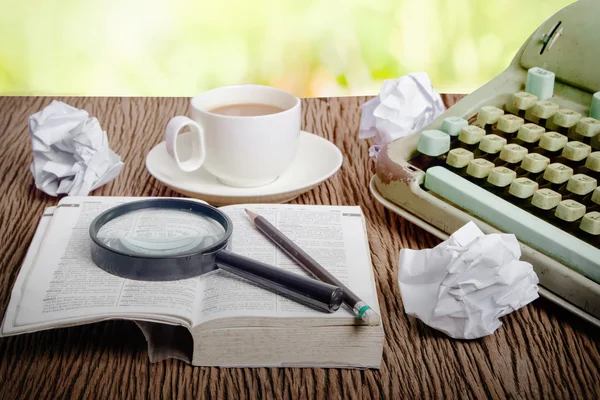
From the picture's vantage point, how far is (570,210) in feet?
2.31

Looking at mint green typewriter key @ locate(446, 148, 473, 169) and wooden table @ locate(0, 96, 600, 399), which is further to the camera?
mint green typewriter key @ locate(446, 148, 473, 169)

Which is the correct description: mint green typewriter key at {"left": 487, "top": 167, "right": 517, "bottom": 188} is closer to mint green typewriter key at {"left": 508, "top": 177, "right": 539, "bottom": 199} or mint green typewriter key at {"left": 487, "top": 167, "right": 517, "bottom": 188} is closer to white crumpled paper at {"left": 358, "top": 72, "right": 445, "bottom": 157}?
mint green typewriter key at {"left": 508, "top": 177, "right": 539, "bottom": 199}

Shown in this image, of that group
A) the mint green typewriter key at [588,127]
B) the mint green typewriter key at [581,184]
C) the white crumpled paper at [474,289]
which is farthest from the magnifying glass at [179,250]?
the mint green typewriter key at [588,127]

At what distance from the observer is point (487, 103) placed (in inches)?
37.0

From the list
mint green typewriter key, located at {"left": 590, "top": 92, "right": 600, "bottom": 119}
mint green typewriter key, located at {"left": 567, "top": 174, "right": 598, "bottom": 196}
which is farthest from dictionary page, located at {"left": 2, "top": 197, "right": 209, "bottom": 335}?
mint green typewriter key, located at {"left": 590, "top": 92, "right": 600, "bottom": 119}

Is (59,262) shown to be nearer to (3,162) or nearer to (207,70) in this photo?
(3,162)

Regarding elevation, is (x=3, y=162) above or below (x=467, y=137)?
below

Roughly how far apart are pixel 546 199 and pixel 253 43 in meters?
0.98

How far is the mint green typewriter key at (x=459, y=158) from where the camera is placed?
82cm

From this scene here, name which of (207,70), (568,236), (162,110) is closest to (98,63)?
(207,70)

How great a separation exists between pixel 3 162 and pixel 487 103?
2.29 ft

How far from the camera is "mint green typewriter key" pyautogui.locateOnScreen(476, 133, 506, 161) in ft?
2.74

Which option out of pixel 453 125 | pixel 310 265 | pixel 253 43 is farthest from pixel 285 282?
pixel 253 43

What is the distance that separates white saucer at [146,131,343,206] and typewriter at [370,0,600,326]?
0.09 m
